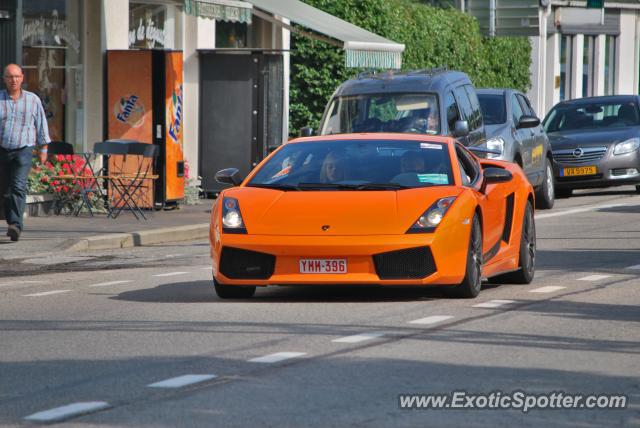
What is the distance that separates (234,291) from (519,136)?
1231 cm

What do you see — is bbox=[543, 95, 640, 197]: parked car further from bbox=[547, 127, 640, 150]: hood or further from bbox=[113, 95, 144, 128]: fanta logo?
bbox=[113, 95, 144, 128]: fanta logo

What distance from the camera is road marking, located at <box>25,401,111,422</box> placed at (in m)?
7.30

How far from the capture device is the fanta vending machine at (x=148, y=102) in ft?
76.9

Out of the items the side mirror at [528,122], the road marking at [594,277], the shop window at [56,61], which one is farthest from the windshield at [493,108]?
the road marking at [594,277]

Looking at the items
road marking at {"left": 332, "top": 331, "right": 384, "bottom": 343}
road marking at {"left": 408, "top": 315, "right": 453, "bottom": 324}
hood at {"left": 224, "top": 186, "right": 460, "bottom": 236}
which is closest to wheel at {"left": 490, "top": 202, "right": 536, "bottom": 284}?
hood at {"left": 224, "top": 186, "right": 460, "bottom": 236}

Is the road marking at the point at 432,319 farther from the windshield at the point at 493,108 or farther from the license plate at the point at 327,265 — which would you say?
the windshield at the point at 493,108

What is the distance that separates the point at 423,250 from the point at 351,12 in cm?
2011

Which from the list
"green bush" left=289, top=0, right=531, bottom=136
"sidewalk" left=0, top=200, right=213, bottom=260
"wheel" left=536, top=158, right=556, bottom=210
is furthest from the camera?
"green bush" left=289, top=0, right=531, bottom=136

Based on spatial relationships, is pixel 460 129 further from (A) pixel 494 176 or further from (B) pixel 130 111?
(A) pixel 494 176

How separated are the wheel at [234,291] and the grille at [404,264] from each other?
1142 millimetres

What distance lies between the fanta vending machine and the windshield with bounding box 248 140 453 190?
34.8 ft

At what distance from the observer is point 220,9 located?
23094 millimetres

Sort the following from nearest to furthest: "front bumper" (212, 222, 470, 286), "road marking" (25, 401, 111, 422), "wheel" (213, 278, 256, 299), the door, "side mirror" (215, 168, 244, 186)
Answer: "road marking" (25, 401, 111, 422) → "front bumper" (212, 222, 470, 286) → "wheel" (213, 278, 256, 299) → "side mirror" (215, 168, 244, 186) → the door

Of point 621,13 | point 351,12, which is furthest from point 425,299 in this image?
point 621,13
